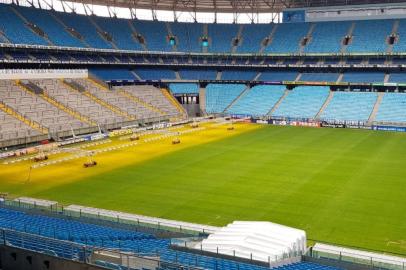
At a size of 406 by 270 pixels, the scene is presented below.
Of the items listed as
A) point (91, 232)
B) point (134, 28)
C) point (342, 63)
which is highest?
point (134, 28)

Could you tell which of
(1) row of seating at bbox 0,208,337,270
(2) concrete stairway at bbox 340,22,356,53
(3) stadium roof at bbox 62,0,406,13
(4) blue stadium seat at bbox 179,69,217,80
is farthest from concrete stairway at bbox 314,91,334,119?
(1) row of seating at bbox 0,208,337,270

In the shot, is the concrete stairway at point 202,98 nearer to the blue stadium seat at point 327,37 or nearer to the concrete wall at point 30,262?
the blue stadium seat at point 327,37

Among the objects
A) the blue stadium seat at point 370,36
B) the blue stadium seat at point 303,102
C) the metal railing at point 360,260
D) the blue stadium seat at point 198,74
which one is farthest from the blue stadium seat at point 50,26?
the metal railing at point 360,260

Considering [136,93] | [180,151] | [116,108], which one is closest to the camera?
[180,151]

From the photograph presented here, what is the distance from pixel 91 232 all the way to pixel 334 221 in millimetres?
13200

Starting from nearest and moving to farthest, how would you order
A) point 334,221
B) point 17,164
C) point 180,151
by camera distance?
point 334,221, point 17,164, point 180,151

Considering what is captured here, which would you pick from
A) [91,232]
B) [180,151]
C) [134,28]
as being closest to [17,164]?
[180,151]

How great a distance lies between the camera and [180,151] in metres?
45.6

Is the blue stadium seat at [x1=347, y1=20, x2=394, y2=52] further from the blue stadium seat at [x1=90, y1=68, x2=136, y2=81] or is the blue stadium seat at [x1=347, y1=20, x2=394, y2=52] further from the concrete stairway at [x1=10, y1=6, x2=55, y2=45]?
the concrete stairway at [x1=10, y1=6, x2=55, y2=45]

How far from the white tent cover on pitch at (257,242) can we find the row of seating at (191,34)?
187 ft

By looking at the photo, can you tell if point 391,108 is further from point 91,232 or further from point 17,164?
point 91,232

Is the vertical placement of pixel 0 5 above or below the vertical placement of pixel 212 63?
above

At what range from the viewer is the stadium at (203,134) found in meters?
17.0

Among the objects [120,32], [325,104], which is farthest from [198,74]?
[325,104]
